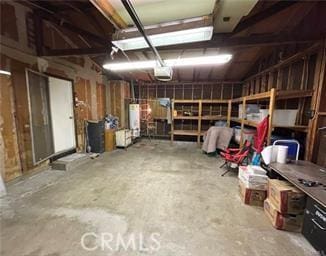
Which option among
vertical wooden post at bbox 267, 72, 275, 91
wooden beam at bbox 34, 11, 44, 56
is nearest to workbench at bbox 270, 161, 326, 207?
vertical wooden post at bbox 267, 72, 275, 91

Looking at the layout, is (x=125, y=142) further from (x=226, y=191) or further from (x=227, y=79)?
(x=227, y=79)

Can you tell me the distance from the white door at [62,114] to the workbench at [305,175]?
4.54m

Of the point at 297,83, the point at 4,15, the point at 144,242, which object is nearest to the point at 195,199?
the point at 144,242

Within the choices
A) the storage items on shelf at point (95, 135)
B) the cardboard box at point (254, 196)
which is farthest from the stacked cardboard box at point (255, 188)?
the storage items on shelf at point (95, 135)

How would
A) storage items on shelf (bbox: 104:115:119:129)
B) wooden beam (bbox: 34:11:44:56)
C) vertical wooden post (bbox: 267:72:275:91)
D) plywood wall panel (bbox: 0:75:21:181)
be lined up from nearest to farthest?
plywood wall panel (bbox: 0:75:21:181)
wooden beam (bbox: 34:11:44:56)
vertical wooden post (bbox: 267:72:275:91)
storage items on shelf (bbox: 104:115:119:129)

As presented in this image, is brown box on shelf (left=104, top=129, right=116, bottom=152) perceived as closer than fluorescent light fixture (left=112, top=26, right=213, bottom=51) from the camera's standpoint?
No

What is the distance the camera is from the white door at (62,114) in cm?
415

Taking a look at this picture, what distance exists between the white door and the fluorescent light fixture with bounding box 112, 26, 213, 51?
2.44m

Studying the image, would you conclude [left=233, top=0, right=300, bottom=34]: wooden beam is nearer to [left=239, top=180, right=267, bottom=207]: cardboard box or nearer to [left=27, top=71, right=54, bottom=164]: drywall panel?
[left=239, top=180, right=267, bottom=207]: cardboard box

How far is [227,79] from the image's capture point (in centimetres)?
705

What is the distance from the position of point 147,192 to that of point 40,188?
187 cm

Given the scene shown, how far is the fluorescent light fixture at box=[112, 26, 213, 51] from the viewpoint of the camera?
2225 millimetres

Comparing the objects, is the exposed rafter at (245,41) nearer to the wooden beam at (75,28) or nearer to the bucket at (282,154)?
the wooden beam at (75,28)

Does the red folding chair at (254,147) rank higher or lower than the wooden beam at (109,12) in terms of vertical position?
lower
